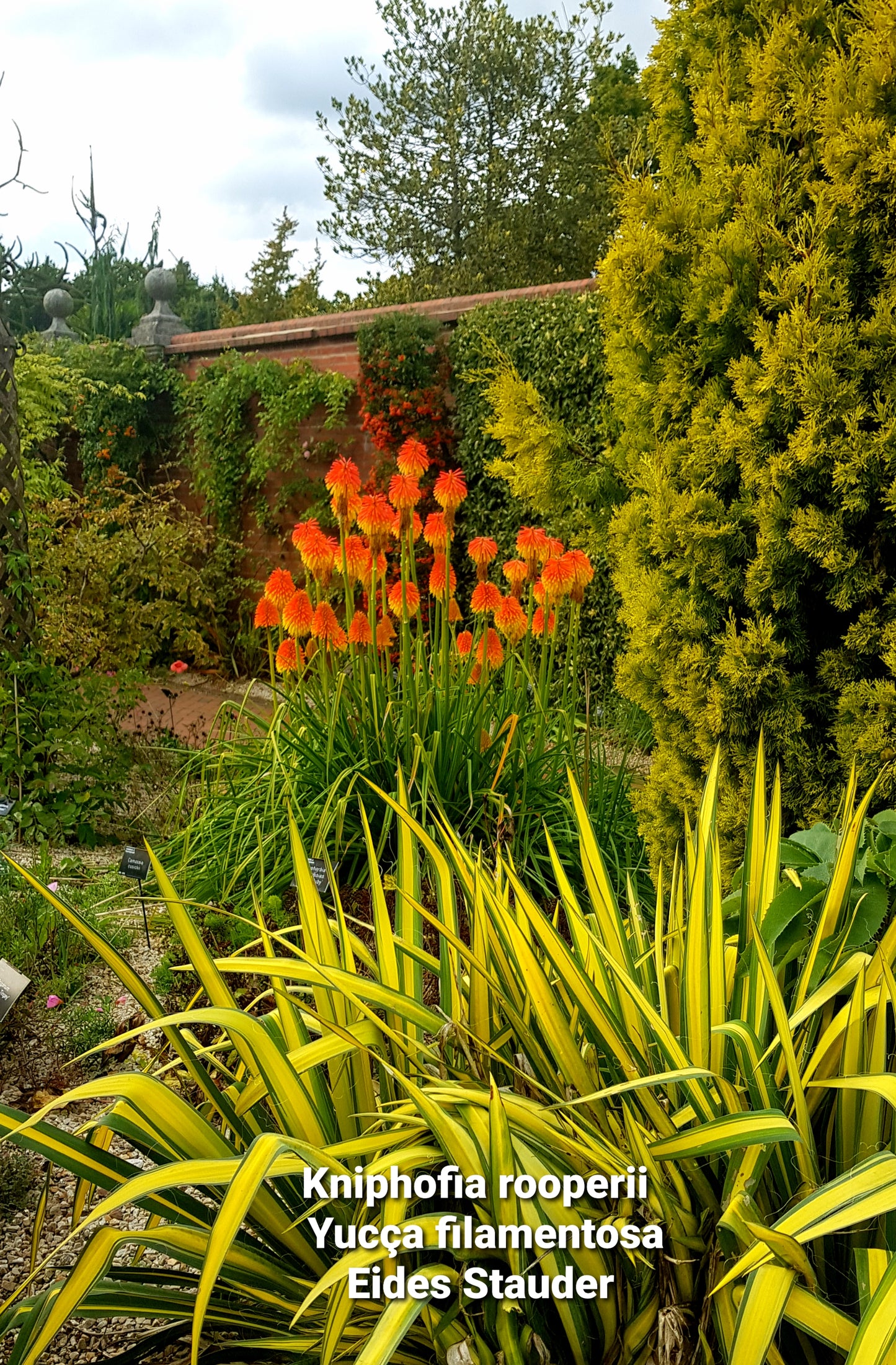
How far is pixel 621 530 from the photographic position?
266 centimetres

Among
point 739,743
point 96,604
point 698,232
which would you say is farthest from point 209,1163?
point 96,604

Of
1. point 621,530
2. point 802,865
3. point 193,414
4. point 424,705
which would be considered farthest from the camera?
point 193,414

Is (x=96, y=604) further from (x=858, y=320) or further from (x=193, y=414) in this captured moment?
(x=858, y=320)

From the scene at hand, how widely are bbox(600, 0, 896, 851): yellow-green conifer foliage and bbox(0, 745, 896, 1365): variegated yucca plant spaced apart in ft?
2.28

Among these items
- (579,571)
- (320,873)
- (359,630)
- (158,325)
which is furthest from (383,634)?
(158,325)

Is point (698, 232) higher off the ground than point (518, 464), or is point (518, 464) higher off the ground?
point (698, 232)

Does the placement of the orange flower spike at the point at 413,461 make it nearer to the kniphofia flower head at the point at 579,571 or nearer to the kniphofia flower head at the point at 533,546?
the kniphofia flower head at the point at 533,546

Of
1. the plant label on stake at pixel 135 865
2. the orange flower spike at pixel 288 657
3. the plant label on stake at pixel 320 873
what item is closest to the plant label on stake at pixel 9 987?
the plant label on stake at pixel 320 873

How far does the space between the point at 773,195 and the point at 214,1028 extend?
249 cm

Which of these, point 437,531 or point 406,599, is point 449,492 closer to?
point 437,531

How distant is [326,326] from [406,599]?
5.56 meters

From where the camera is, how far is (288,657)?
3475 millimetres

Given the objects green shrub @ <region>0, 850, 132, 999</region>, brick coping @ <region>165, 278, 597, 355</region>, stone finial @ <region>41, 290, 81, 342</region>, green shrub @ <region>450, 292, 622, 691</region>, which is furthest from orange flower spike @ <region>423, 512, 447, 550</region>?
stone finial @ <region>41, 290, 81, 342</region>

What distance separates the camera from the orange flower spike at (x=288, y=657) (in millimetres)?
3457
